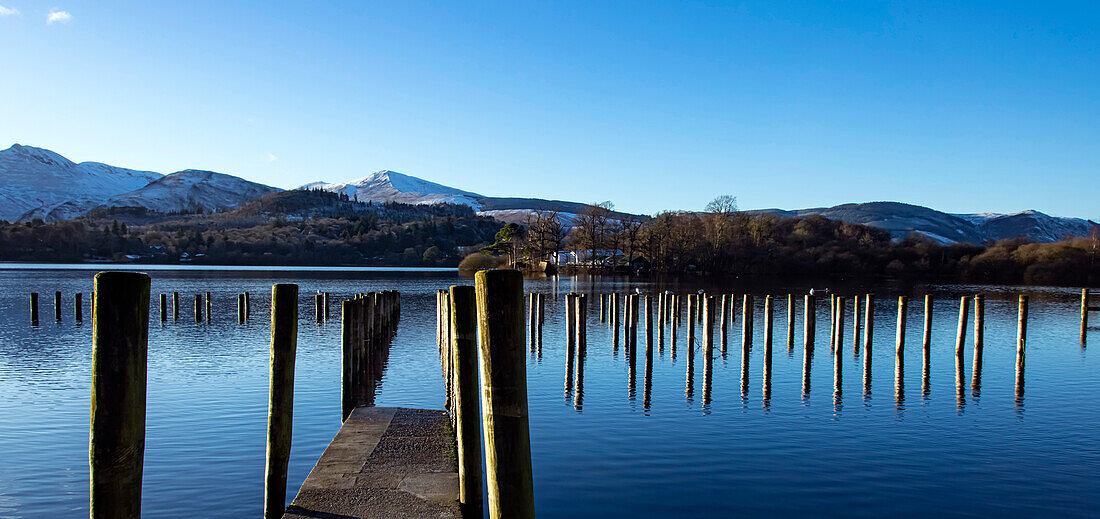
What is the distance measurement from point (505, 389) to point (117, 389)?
8.92 ft

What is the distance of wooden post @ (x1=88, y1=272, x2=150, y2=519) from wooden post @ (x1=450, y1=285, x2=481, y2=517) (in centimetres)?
278

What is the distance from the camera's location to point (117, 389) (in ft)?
16.9

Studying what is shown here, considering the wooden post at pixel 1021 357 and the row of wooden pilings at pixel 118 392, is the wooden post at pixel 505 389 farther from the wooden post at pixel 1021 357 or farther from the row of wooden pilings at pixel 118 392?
the wooden post at pixel 1021 357

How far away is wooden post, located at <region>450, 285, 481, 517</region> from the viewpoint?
7242 mm

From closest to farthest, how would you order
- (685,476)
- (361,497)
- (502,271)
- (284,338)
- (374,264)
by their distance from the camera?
(502,271), (361,497), (284,338), (685,476), (374,264)

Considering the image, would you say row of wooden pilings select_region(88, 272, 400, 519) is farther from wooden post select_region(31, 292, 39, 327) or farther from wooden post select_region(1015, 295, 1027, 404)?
wooden post select_region(31, 292, 39, 327)

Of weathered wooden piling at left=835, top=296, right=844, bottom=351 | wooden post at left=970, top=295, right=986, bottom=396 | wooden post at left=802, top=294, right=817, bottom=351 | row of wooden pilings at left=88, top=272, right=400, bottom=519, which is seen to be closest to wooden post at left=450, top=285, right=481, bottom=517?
row of wooden pilings at left=88, top=272, right=400, bottom=519

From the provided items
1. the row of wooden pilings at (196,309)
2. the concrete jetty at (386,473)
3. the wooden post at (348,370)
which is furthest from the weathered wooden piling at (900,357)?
the row of wooden pilings at (196,309)

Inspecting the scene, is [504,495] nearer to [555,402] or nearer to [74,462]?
[74,462]

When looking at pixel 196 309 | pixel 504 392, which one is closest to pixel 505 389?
pixel 504 392

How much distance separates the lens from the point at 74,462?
37.4ft

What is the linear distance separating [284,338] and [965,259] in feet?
364

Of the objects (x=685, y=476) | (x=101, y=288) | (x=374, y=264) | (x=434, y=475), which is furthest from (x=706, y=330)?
(x=374, y=264)

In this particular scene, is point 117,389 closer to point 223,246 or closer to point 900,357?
point 900,357
